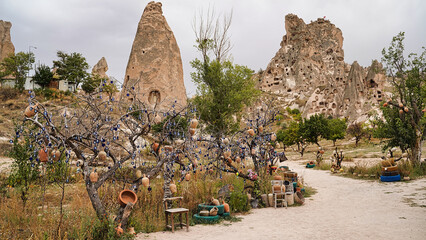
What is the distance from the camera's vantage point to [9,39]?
67375mm

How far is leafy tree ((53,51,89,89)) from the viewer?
37781mm

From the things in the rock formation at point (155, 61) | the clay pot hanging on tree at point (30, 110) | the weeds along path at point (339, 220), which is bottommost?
the weeds along path at point (339, 220)

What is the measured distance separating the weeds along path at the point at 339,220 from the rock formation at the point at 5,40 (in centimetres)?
7446

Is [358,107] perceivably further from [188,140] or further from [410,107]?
[188,140]

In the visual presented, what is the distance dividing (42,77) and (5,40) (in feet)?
134

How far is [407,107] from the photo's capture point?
12914mm

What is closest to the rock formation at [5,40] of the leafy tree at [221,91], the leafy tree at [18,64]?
the leafy tree at [18,64]

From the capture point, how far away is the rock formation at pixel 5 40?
213ft

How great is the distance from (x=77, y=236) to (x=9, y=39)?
3090 inches

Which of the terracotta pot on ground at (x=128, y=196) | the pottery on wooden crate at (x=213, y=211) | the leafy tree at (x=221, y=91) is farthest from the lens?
the leafy tree at (x=221, y=91)

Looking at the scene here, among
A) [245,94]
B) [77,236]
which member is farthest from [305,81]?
[77,236]

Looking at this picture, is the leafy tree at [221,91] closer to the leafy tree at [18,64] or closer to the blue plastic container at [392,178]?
the blue plastic container at [392,178]

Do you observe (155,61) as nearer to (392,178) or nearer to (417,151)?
(417,151)

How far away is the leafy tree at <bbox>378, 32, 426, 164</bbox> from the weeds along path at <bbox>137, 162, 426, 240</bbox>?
10.7 ft
